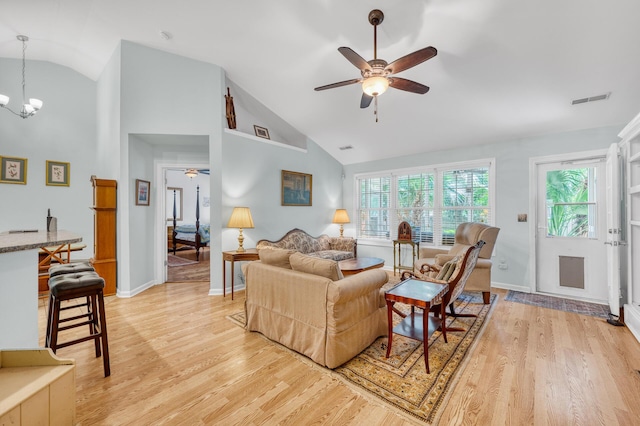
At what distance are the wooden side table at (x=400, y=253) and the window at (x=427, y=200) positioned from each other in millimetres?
261

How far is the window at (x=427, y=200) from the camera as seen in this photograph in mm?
4789

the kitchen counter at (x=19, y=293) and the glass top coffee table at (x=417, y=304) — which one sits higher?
the kitchen counter at (x=19, y=293)

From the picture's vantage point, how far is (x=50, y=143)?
4.84 metres

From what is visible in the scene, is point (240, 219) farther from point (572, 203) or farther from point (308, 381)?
point (572, 203)

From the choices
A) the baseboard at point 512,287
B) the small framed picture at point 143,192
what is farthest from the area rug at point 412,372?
the small framed picture at point 143,192

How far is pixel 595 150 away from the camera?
3787 mm

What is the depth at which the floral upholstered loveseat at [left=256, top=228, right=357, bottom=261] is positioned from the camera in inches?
203

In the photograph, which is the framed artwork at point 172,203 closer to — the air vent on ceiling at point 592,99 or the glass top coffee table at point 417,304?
the glass top coffee table at point 417,304

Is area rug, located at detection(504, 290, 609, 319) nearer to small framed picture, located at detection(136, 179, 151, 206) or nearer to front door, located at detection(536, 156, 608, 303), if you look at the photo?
front door, located at detection(536, 156, 608, 303)

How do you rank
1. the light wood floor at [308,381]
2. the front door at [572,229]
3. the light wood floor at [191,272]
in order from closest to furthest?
the light wood floor at [308,381] → the front door at [572,229] → the light wood floor at [191,272]

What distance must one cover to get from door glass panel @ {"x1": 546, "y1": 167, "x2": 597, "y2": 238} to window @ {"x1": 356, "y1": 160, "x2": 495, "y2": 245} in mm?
787

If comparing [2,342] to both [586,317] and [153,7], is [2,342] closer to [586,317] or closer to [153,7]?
[153,7]

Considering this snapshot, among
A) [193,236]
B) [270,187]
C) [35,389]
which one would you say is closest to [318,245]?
[270,187]

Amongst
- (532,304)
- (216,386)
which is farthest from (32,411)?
(532,304)
